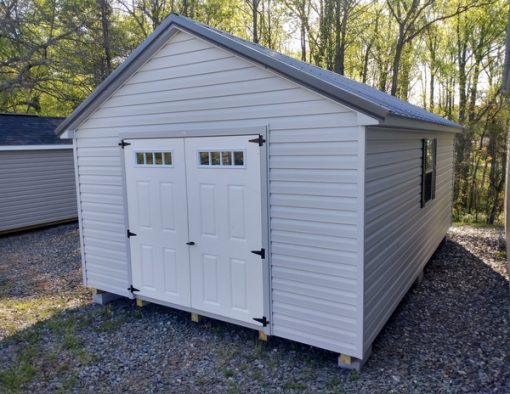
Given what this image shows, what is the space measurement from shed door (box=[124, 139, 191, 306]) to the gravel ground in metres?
0.52

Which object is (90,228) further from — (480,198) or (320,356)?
(480,198)

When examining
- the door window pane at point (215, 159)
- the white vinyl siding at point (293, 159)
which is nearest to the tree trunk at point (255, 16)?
the white vinyl siding at point (293, 159)

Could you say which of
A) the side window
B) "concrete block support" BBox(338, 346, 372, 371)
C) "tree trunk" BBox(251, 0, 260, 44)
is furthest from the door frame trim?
"tree trunk" BBox(251, 0, 260, 44)

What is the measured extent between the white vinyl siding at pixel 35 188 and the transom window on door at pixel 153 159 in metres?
7.34

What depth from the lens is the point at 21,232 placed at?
35.8 feet

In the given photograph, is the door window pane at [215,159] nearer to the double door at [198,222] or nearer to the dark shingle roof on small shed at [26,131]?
the double door at [198,222]

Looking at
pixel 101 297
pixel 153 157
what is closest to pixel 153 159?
pixel 153 157

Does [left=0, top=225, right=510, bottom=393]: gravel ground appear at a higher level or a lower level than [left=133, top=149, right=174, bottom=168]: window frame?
lower

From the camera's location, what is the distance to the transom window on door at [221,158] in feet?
14.1

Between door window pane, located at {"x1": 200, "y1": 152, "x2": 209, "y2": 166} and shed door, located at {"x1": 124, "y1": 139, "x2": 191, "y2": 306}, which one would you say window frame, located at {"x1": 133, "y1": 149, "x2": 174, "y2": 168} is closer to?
shed door, located at {"x1": 124, "y1": 139, "x2": 191, "y2": 306}

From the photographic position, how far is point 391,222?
14.9 feet

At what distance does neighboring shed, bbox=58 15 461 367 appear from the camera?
3750 mm

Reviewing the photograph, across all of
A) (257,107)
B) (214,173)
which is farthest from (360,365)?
(257,107)

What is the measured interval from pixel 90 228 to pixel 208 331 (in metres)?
2.35
